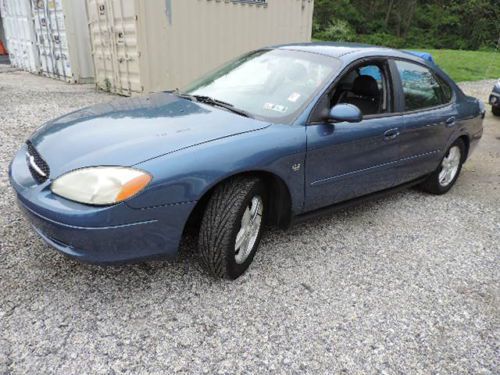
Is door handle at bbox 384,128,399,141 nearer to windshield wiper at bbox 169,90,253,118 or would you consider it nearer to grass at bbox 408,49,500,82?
windshield wiper at bbox 169,90,253,118

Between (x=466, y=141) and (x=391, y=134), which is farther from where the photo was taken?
(x=466, y=141)

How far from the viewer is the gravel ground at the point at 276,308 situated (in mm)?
2123

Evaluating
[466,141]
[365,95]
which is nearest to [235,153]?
[365,95]

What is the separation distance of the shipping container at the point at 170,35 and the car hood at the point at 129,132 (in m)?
5.34

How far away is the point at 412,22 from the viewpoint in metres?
36.9

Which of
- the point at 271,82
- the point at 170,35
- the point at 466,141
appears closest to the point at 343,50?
the point at 271,82

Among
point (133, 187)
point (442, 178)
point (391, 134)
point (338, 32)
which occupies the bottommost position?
point (338, 32)

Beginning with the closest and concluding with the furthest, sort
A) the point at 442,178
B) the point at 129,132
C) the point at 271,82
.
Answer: the point at 129,132, the point at 271,82, the point at 442,178

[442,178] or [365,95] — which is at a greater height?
[365,95]

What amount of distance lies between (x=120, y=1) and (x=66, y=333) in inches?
291

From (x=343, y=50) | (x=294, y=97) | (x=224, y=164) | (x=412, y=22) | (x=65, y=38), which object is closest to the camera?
(x=224, y=164)

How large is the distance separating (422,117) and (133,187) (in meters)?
2.75

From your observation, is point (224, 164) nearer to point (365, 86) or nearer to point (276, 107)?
point (276, 107)

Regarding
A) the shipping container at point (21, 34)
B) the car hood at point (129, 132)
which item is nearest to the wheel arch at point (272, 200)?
the car hood at point (129, 132)
